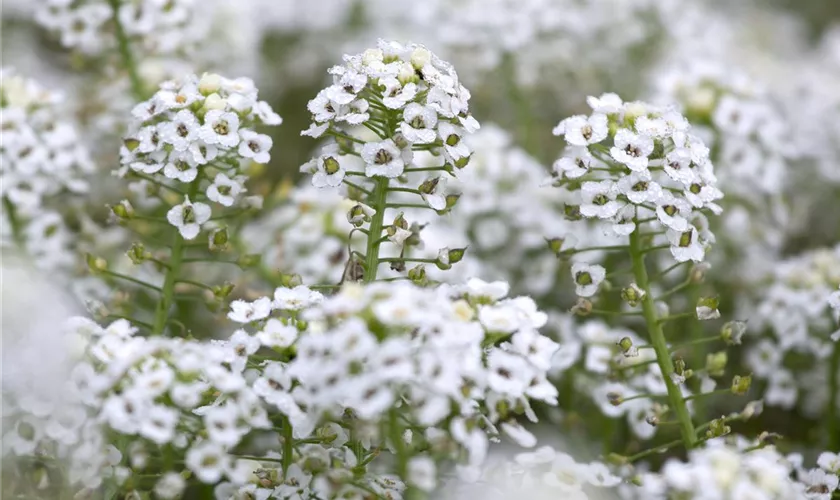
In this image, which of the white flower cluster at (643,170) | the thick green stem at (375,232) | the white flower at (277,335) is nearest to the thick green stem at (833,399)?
the white flower cluster at (643,170)

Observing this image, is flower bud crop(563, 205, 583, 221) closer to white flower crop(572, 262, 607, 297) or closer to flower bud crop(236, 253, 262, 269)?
white flower crop(572, 262, 607, 297)

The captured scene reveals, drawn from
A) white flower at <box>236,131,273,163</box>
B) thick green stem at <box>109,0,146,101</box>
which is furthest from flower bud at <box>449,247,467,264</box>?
thick green stem at <box>109,0,146,101</box>

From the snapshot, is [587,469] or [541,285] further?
[541,285]

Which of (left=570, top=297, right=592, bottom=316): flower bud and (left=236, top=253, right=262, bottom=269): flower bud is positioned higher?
(left=236, top=253, right=262, bottom=269): flower bud

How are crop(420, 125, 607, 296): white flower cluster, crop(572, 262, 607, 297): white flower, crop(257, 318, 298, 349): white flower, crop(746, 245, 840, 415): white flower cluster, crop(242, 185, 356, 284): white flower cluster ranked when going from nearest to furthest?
crop(257, 318, 298, 349): white flower → crop(572, 262, 607, 297): white flower → crop(746, 245, 840, 415): white flower cluster → crop(242, 185, 356, 284): white flower cluster → crop(420, 125, 607, 296): white flower cluster

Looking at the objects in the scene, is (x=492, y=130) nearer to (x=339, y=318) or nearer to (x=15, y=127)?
(x=15, y=127)

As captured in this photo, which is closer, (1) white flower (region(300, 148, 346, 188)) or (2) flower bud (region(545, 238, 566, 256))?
(1) white flower (region(300, 148, 346, 188))

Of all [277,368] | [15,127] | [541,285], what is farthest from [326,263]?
[277,368]
